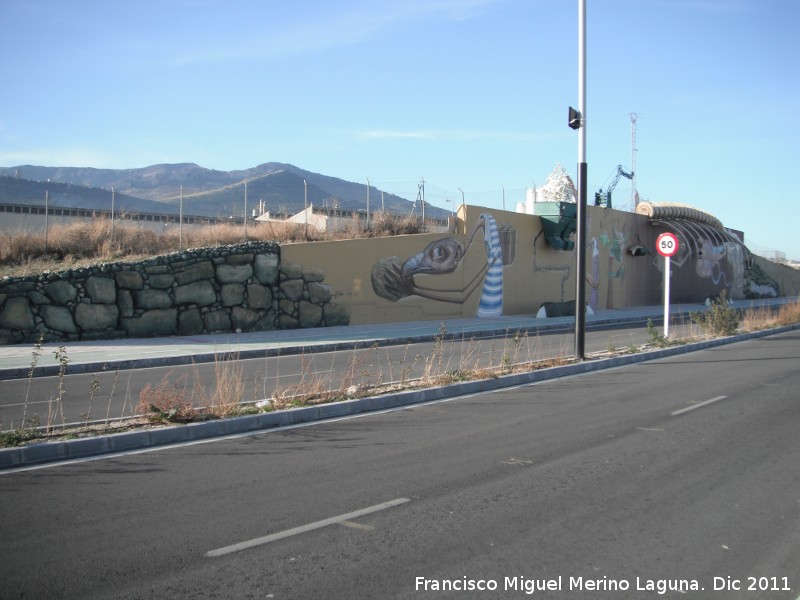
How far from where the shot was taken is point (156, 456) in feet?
24.9

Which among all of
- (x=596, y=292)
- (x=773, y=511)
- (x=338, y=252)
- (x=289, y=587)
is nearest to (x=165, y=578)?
(x=289, y=587)

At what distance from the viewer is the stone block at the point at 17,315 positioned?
1783cm

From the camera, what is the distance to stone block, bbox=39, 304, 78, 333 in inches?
722

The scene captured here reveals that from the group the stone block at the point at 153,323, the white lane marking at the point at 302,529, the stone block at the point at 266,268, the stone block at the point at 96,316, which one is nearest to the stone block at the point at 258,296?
the stone block at the point at 266,268

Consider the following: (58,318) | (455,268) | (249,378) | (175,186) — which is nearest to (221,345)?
(58,318)

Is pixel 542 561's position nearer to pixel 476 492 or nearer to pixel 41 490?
pixel 476 492

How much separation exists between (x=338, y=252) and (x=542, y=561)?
19447mm

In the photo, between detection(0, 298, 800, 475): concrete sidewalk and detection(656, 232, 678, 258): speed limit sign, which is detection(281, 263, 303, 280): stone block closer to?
detection(0, 298, 800, 475): concrete sidewalk

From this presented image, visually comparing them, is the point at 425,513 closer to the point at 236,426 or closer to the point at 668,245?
the point at 236,426

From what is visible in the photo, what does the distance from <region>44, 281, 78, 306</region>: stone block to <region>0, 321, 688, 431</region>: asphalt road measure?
5092 millimetres

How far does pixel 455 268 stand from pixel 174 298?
11.1 metres

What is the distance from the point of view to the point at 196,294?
68.0ft

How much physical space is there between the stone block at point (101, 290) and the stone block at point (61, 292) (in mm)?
392

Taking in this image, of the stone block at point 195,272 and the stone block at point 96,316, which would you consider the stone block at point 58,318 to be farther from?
the stone block at point 195,272
